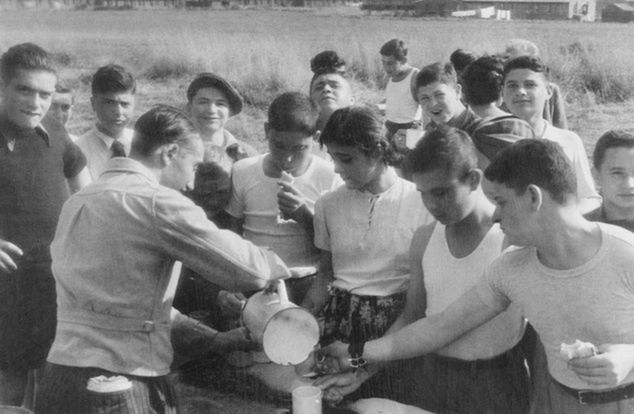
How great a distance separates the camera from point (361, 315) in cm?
276

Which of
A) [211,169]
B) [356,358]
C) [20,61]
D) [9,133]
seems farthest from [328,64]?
[356,358]

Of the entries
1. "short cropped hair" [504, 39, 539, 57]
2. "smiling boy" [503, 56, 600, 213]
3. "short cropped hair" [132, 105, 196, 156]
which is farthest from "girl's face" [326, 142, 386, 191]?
"short cropped hair" [504, 39, 539, 57]

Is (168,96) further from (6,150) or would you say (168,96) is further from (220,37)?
(6,150)

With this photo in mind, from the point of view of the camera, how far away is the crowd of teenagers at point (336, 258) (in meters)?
2.00

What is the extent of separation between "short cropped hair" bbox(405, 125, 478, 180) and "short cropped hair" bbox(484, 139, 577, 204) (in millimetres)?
285

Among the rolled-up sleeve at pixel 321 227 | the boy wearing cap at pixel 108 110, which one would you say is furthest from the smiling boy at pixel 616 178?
the boy wearing cap at pixel 108 110

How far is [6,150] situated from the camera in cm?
305

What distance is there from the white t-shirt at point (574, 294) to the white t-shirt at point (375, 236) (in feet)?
2.10

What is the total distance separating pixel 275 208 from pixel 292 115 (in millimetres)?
418

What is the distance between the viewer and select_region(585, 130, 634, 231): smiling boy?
265 cm

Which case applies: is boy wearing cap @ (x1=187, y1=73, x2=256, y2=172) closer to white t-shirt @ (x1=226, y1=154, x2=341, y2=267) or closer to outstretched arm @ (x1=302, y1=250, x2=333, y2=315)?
white t-shirt @ (x1=226, y1=154, x2=341, y2=267)

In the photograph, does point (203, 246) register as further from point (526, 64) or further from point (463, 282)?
point (526, 64)

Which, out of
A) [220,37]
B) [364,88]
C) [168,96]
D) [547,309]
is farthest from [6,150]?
[220,37]

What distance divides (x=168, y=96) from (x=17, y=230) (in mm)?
9680
